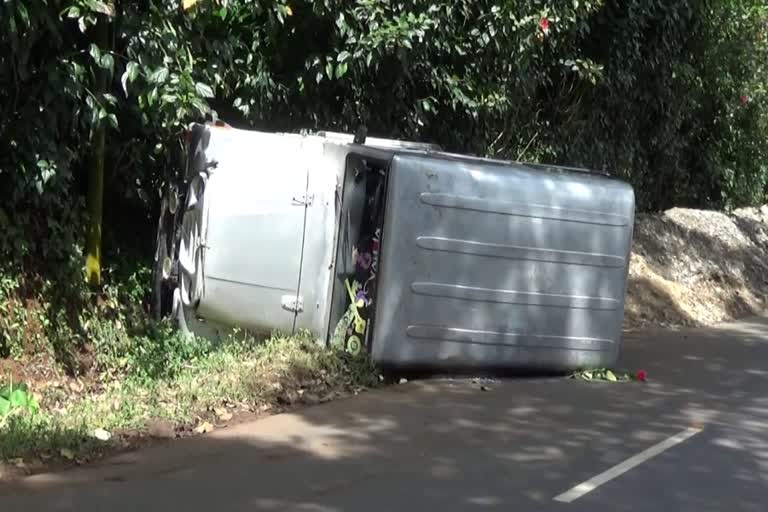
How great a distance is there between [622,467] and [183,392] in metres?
3.25

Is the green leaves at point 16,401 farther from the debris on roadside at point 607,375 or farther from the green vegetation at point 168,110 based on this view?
the debris on roadside at point 607,375

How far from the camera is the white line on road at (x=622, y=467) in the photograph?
6176 mm

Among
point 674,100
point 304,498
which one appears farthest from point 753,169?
point 304,498

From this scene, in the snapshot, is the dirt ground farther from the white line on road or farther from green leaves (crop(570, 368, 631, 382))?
the white line on road

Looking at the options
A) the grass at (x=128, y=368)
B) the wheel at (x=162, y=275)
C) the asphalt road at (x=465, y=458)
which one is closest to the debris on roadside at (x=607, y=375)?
the asphalt road at (x=465, y=458)

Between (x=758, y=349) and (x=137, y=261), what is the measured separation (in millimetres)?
7518

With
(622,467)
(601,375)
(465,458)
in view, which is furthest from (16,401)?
(601,375)

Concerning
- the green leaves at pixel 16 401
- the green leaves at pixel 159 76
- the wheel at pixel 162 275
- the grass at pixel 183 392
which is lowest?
the green leaves at pixel 16 401

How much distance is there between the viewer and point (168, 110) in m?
8.66

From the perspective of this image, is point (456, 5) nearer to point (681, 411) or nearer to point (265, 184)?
point (265, 184)

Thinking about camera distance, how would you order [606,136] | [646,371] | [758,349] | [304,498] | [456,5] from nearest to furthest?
1. [304,498]
2. [646,371]
3. [456,5]
4. [758,349]
5. [606,136]

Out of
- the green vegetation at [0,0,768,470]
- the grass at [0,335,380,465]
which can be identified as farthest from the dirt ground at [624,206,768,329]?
the grass at [0,335,380,465]

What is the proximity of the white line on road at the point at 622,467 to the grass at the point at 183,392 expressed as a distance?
2535mm

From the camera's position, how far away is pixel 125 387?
8586 millimetres
